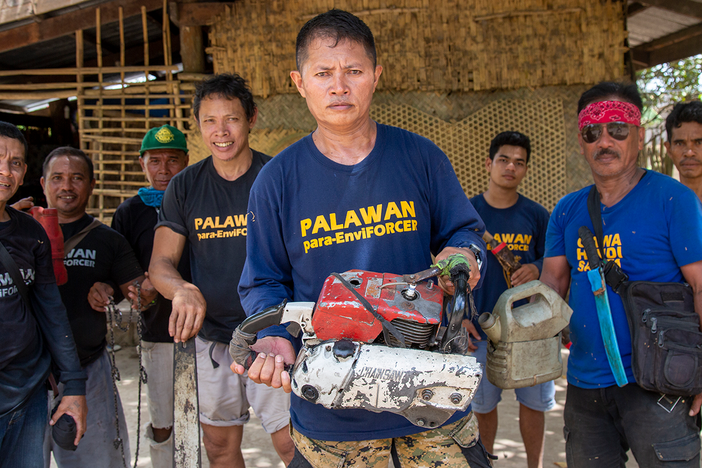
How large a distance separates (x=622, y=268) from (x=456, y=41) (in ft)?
13.5

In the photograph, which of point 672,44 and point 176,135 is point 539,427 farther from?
point 672,44

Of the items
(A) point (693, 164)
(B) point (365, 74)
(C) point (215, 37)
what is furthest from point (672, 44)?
(B) point (365, 74)

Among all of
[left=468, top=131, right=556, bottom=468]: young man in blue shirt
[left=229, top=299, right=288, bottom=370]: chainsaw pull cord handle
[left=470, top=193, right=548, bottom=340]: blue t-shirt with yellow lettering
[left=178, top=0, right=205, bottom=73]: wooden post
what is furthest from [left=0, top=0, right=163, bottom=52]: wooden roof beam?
[left=229, top=299, right=288, bottom=370]: chainsaw pull cord handle

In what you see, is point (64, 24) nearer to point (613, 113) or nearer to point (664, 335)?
point (613, 113)

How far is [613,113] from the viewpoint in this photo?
2.32 m

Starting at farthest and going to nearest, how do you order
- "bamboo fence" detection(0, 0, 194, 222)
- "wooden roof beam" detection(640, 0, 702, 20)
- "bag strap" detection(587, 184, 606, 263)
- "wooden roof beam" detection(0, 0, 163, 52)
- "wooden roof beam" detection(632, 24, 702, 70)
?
"wooden roof beam" detection(632, 24, 702, 70)
"bamboo fence" detection(0, 0, 194, 222)
"wooden roof beam" detection(0, 0, 163, 52)
"wooden roof beam" detection(640, 0, 702, 20)
"bag strap" detection(587, 184, 606, 263)

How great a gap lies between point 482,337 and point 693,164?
162cm

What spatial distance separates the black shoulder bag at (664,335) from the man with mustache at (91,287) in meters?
2.51

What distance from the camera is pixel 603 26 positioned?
5516mm

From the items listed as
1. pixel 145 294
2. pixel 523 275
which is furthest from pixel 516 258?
pixel 145 294

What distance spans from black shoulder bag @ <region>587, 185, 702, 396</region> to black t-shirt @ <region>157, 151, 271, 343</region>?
1.79 metres

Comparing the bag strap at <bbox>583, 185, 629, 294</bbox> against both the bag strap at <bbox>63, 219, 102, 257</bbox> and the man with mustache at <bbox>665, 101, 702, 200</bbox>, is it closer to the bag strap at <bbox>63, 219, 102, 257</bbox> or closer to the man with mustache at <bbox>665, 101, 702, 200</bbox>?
the man with mustache at <bbox>665, 101, 702, 200</bbox>

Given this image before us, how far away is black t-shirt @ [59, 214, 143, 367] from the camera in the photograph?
285cm

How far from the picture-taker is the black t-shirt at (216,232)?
2.62 metres
